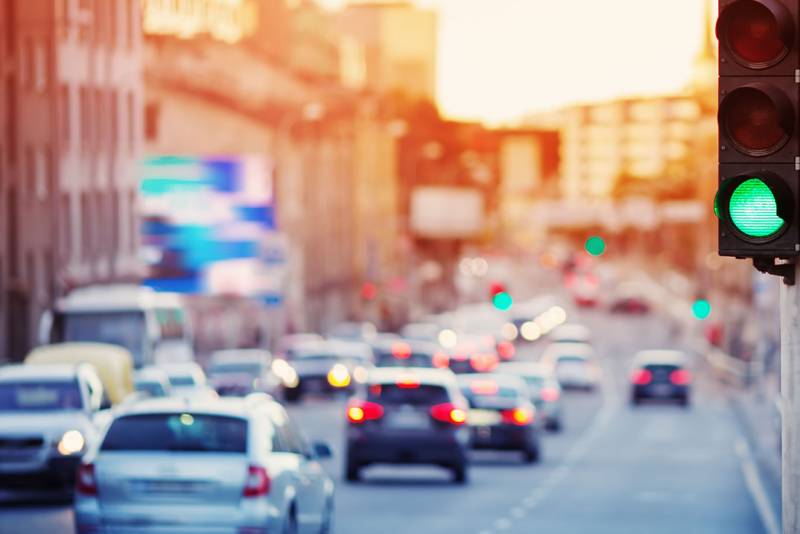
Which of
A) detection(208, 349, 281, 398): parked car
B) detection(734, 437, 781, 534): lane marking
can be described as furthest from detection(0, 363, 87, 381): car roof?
detection(208, 349, 281, 398): parked car

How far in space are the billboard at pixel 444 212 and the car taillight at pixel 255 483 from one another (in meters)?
135

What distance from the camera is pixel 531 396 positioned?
4916cm

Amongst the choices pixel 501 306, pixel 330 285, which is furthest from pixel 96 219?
pixel 330 285

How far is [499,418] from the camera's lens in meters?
37.0

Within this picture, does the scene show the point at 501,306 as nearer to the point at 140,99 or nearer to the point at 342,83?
the point at 140,99

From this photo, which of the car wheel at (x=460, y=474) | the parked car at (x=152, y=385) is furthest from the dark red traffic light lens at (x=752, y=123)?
the parked car at (x=152, y=385)

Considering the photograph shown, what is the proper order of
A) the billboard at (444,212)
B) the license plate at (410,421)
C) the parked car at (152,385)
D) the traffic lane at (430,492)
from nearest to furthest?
1. the traffic lane at (430,492)
2. the license plate at (410,421)
3. the parked car at (152,385)
4. the billboard at (444,212)

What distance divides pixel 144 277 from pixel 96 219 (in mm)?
5322

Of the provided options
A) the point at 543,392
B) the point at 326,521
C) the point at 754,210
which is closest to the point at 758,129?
the point at 754,210

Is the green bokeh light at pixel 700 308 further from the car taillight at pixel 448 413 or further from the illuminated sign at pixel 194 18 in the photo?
the car taillight at pixel 448 413

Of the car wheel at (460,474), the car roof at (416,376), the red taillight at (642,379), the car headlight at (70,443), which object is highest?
the car roof at (416,376)

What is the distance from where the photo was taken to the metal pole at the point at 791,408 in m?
8.12

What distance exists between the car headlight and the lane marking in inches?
290

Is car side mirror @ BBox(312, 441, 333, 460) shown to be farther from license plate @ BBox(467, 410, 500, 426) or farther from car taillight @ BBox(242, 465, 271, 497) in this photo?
license plate @ BBox(467, 410, 500, 426)
